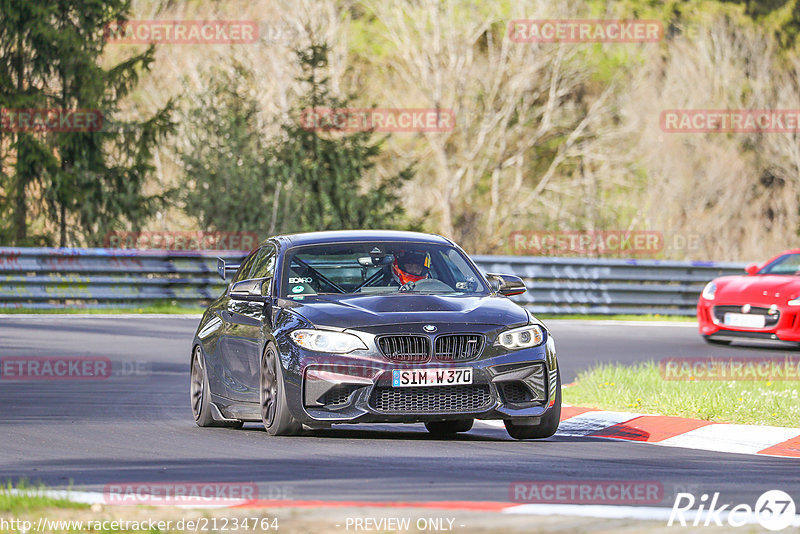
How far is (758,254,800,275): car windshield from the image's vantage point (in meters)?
20.2

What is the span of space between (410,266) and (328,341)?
54.9 inches

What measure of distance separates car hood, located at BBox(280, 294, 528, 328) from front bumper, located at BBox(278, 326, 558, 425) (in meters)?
0.22

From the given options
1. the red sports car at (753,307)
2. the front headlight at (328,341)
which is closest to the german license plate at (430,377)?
the front headlight at (328,341)

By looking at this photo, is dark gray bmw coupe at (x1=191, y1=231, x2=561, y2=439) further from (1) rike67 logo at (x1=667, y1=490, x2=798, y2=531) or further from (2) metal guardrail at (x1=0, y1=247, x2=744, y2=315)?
(2) metal guardrail at (x1=0, y1=247, x2=744, y2=315)

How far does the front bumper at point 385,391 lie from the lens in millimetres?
9398

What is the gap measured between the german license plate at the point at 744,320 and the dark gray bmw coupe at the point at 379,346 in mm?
8622

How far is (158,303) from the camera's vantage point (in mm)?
24016

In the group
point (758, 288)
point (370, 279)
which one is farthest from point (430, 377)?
point (758, 288)

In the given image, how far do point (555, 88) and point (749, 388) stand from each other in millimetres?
32285

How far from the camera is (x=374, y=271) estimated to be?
416 inches

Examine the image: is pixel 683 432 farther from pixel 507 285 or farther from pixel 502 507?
pixel 502 507

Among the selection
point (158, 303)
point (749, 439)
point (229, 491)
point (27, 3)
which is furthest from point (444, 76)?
point (229, 491)

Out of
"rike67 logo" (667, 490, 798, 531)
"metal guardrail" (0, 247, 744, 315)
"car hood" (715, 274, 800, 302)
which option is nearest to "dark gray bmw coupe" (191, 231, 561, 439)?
"rike67 logo" (667, 490, 798, 531)

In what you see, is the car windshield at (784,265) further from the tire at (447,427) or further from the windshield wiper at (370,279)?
the windshield wiper at (370,279)
